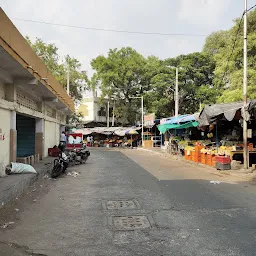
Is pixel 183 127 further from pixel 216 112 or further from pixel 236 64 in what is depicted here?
pixel 216 112

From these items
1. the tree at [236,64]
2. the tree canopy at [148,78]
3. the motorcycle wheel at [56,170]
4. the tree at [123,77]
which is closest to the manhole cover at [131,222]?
the motorcycle wheel at [56,170]

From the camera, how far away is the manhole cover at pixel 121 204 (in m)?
6.94

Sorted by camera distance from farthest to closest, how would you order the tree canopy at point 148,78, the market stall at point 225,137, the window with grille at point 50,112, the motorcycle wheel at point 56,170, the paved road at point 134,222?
1. the tree canopy at point 148,78
2. the window with grille at point 50,112
3. the market stall at point 225,137
4. the motorcycle wheel at point 56,170
5. the paved road at point 134,222

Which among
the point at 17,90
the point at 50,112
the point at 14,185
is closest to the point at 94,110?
the point at 50,112

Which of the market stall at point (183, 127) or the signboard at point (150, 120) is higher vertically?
the signboard at point (150, 120)

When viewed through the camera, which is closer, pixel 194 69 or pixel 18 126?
pixel 18 126

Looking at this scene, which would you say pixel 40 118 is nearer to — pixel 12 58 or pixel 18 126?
pixel 18 126

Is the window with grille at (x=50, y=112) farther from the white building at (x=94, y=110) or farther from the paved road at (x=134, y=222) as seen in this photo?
the white building at (x=94, y=110)

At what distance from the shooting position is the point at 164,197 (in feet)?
26.1

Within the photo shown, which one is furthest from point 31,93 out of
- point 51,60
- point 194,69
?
point 194,69

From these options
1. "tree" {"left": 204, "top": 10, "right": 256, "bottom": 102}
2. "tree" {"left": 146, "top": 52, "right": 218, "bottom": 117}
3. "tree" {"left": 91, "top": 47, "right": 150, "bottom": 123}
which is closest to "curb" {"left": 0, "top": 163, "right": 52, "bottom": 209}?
"tree" {"left": 204, "top": 10, "right": 256, "bottom": 102}

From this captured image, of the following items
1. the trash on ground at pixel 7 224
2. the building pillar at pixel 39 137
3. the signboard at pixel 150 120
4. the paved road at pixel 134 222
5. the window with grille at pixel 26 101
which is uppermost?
the signboard at pixel 150 120

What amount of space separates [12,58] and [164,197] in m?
5.37

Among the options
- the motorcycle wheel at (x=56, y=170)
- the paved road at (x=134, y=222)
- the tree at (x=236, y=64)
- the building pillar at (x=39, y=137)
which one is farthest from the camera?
the tree at (x=236, y=64)
